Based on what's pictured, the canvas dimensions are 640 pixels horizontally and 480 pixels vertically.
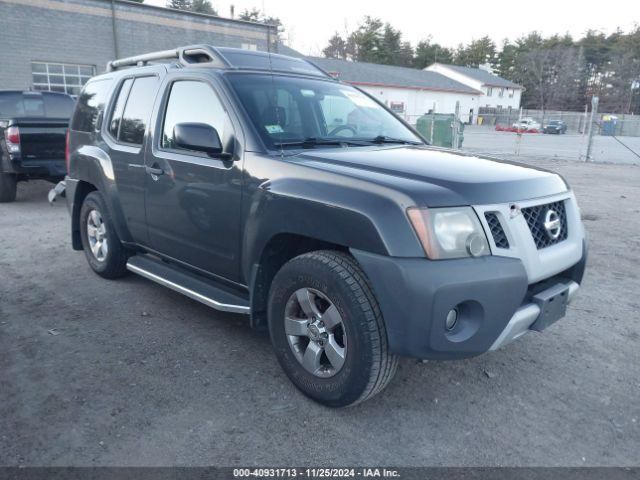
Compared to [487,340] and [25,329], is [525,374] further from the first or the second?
[25,329]

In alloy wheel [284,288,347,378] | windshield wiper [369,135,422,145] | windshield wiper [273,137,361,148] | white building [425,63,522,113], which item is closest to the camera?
alloy wheel [284,288,347,378]

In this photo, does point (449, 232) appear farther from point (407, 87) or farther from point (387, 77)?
point (407, 87)

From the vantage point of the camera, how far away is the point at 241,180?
3.20m

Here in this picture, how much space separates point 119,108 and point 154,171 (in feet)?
3.45

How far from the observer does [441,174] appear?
278 centimetres

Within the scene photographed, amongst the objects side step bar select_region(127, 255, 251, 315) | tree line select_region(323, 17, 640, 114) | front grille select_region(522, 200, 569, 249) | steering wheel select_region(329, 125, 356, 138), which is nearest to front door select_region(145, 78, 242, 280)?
side step bar select_region(127, 255, 251, 315)

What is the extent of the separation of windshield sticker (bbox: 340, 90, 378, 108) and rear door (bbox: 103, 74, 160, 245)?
150 centimetres

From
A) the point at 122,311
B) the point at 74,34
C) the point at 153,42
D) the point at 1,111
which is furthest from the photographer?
the point at 153,42

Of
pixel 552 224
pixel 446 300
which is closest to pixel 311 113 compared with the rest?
pixel 552 224

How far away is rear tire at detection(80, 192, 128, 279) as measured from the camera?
4.75 m

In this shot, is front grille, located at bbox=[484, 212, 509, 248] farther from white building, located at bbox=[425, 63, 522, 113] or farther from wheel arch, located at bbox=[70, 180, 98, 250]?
white building, located at bbox=[425, 63, 522, 113]

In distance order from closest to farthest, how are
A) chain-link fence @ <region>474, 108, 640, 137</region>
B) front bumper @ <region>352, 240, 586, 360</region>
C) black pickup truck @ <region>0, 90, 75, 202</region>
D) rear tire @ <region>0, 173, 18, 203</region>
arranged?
front bumper @ <region>352, 240, 586, 360</region> → black pickup truck @ <region>0, 90, 75, 202</region> → rear tire @ <region>0, 173, 18, 203</region> → chain-link fence @ <region>474, 108, 640, 137</region>

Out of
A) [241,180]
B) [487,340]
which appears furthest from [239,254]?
[487,340]

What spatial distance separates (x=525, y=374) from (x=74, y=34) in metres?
24.3
